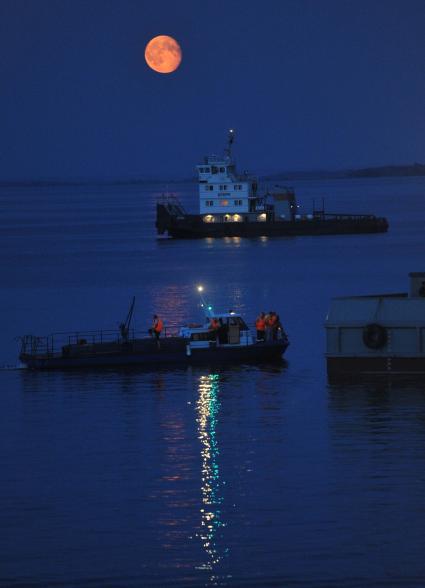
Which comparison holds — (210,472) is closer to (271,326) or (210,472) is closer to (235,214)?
(271,326)

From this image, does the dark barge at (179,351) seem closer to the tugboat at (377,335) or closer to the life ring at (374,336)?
the tugboat at (377,335)

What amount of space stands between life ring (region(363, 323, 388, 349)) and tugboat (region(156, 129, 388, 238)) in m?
71.5

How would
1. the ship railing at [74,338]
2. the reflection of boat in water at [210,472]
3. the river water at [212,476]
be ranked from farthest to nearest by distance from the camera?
1. the ship railing at [74,338]
2. the reflection of boat in water at [210,472]
3. the river water at [212,476]

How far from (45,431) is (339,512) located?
979cm

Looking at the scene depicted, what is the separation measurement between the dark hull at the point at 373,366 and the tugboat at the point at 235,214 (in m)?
70.6

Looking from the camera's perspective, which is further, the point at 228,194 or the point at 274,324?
the point at 228,194

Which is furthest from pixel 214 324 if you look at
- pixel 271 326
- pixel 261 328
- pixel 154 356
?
pixel 271 326

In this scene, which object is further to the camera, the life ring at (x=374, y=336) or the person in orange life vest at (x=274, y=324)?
the person in orange life vest at (x=274, y=324)

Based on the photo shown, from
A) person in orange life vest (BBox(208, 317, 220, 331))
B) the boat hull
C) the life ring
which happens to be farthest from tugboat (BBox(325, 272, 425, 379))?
the boat hull

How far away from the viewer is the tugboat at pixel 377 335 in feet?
115

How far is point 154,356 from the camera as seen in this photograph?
1528 inches

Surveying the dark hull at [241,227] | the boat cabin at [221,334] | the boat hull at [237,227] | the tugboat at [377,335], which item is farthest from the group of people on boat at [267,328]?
the dark hull at [241,227]

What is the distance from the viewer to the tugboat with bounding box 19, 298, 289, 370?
3888 centimetres

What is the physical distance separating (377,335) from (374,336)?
3.4 inches
